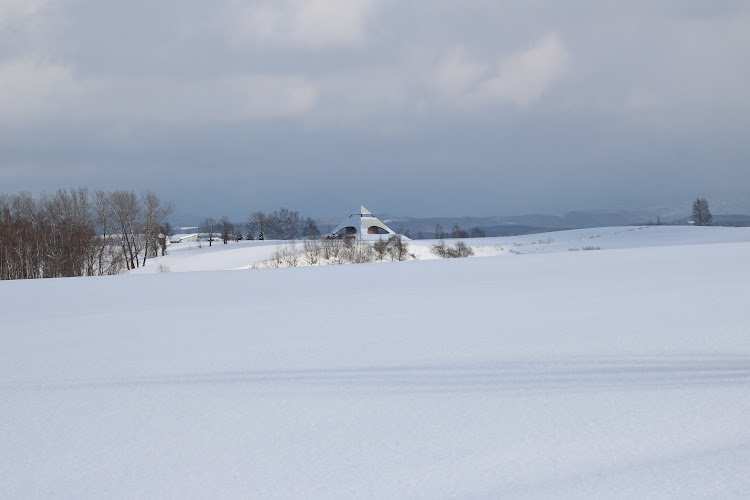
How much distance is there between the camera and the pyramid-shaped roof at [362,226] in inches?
1780

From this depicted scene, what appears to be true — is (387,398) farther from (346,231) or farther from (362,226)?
(346,231)

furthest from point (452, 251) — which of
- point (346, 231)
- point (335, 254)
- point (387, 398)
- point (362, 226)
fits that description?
point (387, 398)

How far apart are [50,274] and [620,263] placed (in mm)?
25785

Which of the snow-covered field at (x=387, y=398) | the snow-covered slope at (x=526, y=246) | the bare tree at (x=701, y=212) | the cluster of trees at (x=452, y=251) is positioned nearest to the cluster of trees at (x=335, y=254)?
the snow-covered slope at (x=526, y=246)

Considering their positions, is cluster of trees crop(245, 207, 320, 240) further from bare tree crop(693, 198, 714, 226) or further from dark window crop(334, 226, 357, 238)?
bare tree crop(693, 198, 714, 226)

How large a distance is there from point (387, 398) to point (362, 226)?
41359 millimetres

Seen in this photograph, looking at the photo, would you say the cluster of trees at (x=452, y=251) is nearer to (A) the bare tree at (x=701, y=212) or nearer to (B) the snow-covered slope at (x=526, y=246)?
(B) the snow-covered slope at (x=526, y=246)

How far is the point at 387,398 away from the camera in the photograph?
12.2 feet

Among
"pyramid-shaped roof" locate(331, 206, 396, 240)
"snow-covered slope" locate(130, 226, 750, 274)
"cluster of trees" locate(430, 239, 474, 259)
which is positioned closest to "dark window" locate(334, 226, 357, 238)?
"pyramid-shaped roof" locate(331, 206, 396, 240)

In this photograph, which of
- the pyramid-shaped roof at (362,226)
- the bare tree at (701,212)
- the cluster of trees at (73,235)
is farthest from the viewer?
the bare tree at (701,212)

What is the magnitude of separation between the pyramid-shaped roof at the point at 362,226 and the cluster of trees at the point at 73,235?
1332cm

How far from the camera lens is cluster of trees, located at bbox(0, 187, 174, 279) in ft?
86.5

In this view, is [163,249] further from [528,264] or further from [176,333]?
[176,333]

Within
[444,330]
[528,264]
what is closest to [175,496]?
[444,330]
